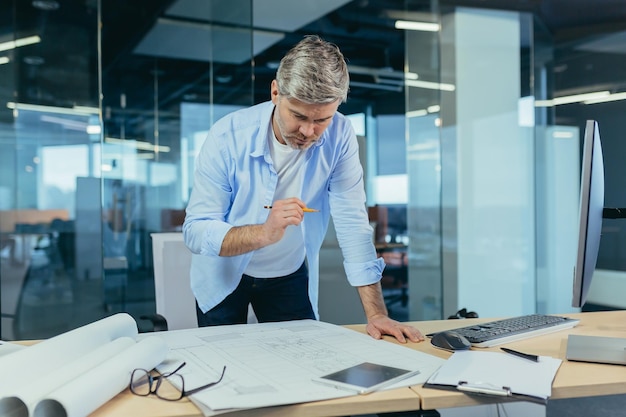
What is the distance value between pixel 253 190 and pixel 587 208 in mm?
974

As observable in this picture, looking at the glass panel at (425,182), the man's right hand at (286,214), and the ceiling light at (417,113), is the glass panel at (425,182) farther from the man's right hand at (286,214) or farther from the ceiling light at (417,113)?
the man's right hand at (286,214)

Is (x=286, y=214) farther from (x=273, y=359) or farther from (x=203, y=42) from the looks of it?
(x=203, y=42)

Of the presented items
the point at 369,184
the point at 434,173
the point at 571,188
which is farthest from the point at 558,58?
the point at 369,184

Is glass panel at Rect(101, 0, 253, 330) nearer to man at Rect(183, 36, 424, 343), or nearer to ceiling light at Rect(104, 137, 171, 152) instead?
ceiling light at Rect(104, 137, 171, 152)

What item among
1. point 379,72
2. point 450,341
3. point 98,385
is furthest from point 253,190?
point 379,72

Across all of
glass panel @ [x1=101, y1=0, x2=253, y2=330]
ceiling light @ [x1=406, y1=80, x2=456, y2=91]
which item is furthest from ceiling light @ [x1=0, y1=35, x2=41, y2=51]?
ceiling light @ [x1=406, y1=80, x2=456, y2=91]

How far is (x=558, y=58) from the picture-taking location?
188 inches

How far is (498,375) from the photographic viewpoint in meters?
1.09

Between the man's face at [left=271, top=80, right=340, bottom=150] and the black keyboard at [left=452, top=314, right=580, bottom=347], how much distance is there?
67 cm

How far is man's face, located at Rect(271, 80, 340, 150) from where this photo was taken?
5.04 feet

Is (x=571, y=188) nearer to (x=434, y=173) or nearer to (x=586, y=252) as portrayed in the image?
(x=434, y=173)

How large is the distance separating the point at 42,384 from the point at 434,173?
3.83 meters

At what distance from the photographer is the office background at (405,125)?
402cm

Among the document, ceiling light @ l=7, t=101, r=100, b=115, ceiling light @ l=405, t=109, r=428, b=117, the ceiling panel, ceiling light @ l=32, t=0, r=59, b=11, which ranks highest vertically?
ceiling light @ l=32, t=0, r=59, b=11
